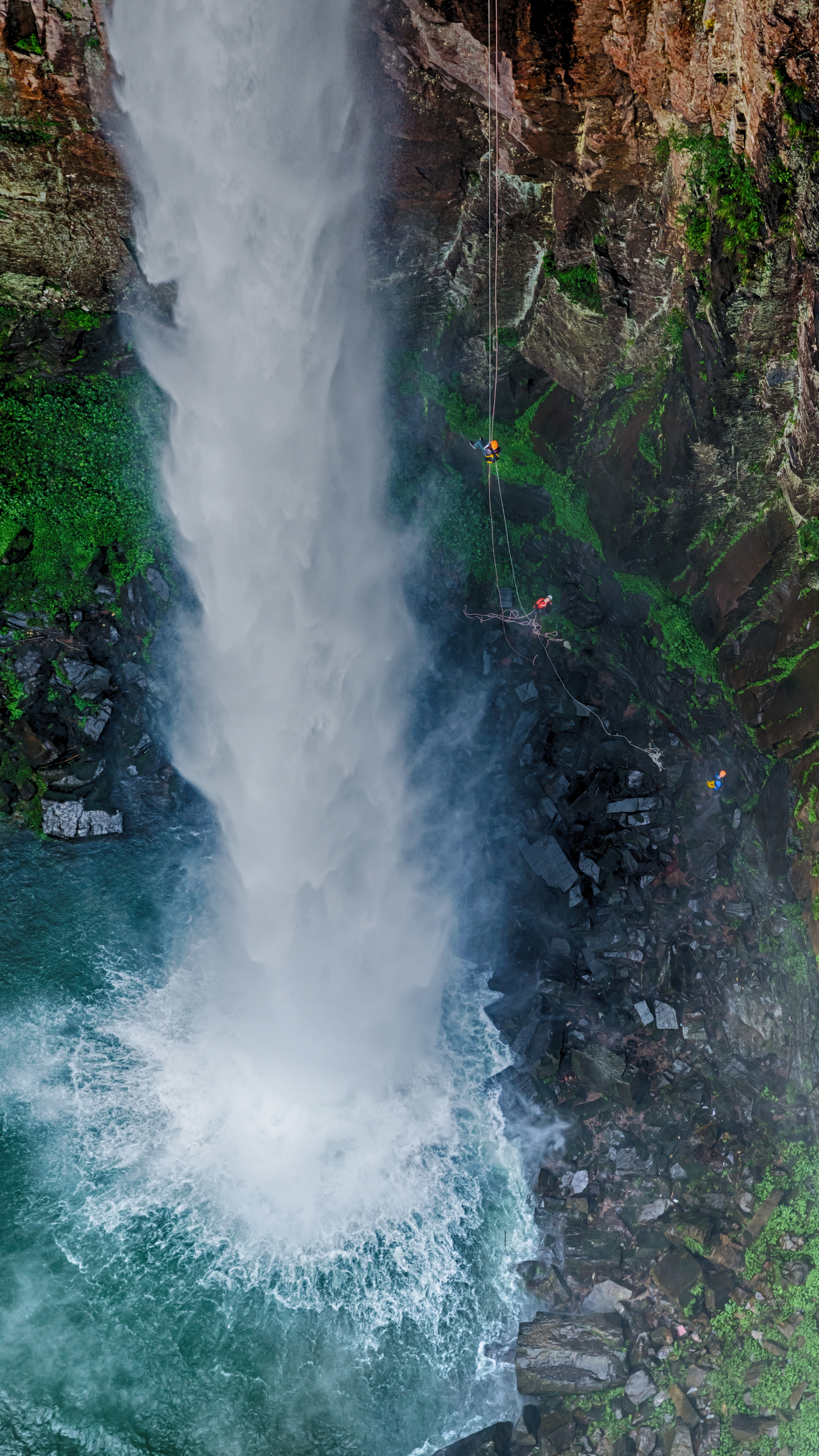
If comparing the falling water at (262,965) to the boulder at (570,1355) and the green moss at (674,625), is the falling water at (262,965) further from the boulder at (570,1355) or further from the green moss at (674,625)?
the green moss at (674,625)

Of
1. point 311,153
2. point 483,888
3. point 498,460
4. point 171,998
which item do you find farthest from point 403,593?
point 171,998

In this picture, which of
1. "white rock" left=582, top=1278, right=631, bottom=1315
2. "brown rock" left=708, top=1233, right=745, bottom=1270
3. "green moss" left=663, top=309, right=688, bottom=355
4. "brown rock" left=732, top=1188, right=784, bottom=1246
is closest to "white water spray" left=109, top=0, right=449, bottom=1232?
"white rock" left=582, top=1278, right=631, bottom=1315

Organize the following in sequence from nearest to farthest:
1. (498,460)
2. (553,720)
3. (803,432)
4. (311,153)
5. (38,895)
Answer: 1. (311,153)
2. (803,432)
3. (38,895)
4. (553,720)
5. (498,460)

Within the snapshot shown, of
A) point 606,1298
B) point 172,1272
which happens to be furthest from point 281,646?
point 606,1298

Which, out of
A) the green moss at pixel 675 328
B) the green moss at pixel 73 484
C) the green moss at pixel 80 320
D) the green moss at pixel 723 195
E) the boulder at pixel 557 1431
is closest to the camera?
the boulder at pixel 557 1431

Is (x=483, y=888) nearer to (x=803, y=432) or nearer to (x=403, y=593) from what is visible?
(x=403, y=593)

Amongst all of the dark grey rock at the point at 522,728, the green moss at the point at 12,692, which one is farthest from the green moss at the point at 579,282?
the green moss at the point at 12,692

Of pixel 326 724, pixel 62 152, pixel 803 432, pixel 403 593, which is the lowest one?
pixel 326 724
